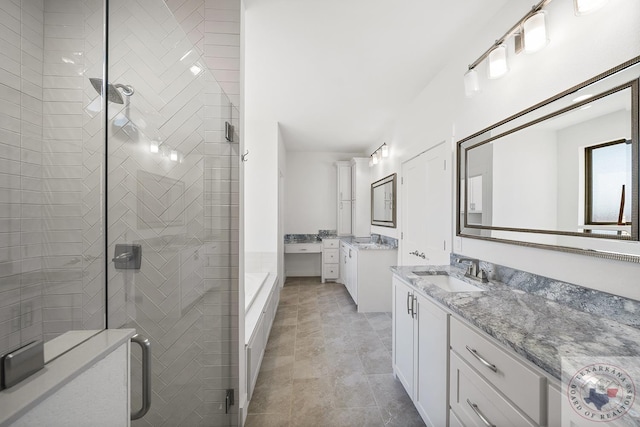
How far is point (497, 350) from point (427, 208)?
175cm

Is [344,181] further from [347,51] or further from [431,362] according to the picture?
[431,362]

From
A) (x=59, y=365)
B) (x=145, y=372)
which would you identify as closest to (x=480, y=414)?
(x=145, y=372)

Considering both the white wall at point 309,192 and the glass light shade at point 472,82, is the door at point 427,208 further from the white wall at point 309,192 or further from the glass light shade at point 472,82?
the white wall at point 309,192

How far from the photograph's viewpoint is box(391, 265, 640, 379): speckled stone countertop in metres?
0.71

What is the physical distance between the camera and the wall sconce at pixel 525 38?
96cm

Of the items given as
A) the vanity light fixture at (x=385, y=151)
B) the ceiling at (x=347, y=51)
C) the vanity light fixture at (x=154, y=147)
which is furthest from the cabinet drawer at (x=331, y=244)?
the vanity light fixture at (x=154, y=147)

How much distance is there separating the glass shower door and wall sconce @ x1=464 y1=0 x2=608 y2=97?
1612mm

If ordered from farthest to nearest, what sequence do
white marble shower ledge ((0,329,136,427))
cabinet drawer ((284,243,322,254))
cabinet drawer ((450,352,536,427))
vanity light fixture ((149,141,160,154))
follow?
1. cabinet drawer ((284,243,322,254))
2. vanity light fixture ((149,141,160,154))
3. cabinet drawer ((450,352,536,427))
4. white marble shower ledge ((0,329,136,427))

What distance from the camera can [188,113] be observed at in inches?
50.5

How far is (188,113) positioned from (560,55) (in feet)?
6.23

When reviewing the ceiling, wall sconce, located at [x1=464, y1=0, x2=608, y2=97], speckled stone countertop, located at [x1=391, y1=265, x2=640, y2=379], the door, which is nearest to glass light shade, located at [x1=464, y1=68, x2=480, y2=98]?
wall sconce, located at [x1=464, y1=0, x2=608, y2=97]

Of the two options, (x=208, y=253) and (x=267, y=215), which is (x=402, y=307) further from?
(x=267, y=215)

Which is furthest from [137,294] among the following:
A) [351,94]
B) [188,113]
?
[351,94]

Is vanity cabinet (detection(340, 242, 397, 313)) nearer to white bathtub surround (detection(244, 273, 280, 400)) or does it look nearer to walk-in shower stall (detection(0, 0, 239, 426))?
white bathtub surround (detection(244, 273, 280, 400))
